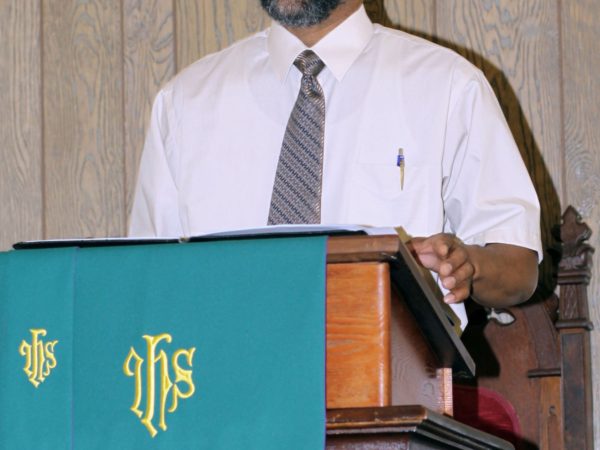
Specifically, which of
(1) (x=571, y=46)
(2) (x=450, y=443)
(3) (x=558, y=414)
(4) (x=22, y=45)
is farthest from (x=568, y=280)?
(4) (x=22, y=45)

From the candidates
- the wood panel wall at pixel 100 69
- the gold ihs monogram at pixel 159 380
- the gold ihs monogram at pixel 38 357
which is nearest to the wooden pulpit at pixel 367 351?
the gold ihs monogram at pixel 159 380

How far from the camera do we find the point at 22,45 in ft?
8.43

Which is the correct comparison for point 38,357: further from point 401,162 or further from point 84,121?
point 84,121

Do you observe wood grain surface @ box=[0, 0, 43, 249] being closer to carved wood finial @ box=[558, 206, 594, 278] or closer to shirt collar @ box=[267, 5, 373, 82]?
shirt collar @ box=[267, 5, 373, 82]

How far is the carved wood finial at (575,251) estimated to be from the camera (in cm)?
208

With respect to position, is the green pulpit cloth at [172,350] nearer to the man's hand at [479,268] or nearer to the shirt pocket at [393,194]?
the man's hand at [479,268]

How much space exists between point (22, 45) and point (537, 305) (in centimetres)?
130

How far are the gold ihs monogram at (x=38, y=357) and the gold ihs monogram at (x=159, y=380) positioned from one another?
101 mm

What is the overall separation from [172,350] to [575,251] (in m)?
1.22

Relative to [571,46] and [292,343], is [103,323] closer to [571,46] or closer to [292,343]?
[292,343]

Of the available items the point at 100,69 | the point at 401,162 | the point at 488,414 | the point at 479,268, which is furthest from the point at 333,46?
the point at 100,69

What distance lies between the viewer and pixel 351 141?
71.1 inches

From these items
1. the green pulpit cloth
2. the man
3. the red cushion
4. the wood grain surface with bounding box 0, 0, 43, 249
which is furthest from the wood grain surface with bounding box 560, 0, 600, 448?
the green pulpit cloth

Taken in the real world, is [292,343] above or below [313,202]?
below
